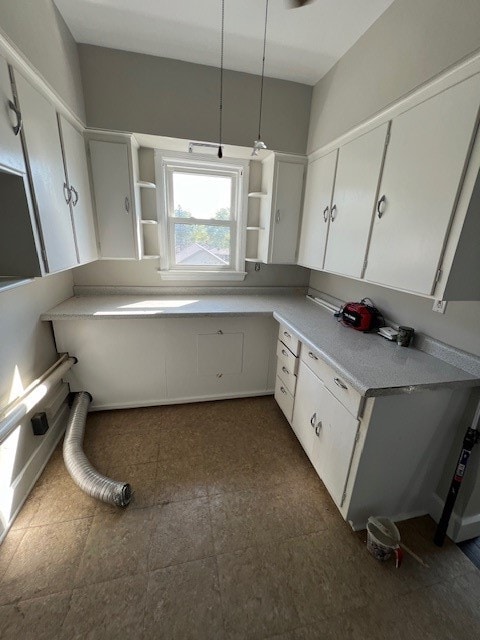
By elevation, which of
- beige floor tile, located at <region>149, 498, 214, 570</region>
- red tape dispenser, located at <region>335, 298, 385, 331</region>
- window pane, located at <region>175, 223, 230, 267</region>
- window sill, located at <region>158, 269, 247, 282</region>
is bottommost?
beige floor tile, located at <region>149, 498, 214, 570</region>

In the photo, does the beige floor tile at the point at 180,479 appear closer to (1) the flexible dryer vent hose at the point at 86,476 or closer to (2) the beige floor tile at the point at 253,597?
(1) the flexible dryer vent hose at the point at 86,476

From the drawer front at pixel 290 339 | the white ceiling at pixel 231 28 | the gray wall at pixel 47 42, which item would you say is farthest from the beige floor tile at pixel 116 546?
the white ceiling at pixel 231 28

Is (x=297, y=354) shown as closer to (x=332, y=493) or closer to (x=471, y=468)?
(x=332, y=493)

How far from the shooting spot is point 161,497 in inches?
62.3

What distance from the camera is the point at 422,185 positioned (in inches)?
49.3

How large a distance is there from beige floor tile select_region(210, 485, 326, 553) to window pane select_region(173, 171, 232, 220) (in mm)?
2341

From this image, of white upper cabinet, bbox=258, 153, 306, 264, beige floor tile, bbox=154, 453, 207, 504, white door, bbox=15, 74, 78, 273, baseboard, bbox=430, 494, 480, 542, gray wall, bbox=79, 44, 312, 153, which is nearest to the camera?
white door, bbox=15, 74, 78, 273

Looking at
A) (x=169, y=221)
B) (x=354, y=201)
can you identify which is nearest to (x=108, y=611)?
(x=354, y=201)

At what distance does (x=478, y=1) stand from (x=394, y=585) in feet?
8.19

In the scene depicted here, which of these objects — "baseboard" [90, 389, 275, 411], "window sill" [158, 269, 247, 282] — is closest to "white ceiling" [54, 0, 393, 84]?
"window sill" [158, 269, 247, 282]

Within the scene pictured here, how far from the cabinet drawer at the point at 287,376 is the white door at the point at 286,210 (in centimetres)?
97

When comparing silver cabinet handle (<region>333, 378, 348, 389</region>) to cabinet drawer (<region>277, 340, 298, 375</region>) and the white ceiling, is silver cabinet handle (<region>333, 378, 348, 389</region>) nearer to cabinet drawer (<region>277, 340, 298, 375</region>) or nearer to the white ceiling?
cabinet drawer (<region>277, 340, 298, 375</region>)

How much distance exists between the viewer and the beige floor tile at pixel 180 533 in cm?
130

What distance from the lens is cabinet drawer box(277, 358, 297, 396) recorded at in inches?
78.3
